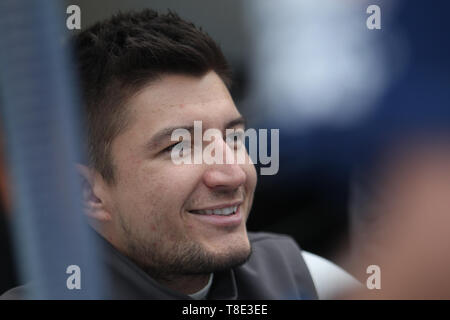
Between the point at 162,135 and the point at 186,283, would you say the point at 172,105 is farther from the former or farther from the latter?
the point at 186,283

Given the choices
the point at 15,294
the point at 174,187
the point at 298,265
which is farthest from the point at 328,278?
the point at 15,294

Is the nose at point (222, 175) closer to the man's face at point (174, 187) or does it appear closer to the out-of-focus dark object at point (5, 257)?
the man's face at point (174, 187)

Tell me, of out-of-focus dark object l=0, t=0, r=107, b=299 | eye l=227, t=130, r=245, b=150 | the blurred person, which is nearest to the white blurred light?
the blurred person

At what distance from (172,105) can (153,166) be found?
0.11 m

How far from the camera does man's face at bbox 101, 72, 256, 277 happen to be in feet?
2.92

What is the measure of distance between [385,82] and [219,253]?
0.51 meters

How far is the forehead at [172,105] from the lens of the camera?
892 millimetres

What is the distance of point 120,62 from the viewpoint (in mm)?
895

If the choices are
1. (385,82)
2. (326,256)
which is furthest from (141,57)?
(326,256)

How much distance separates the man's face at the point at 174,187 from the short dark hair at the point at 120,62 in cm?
2

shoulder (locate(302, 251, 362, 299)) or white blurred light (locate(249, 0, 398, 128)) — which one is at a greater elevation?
white blurred light (locate(249, 0, 398, 128))

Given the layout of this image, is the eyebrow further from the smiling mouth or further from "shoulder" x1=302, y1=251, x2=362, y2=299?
"shoulder" x1=302, y1=251, x2=362, y2=299

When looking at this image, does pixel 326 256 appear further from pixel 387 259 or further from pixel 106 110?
pixel 106 110

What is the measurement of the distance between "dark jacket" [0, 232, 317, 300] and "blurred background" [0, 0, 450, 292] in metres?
0.17
